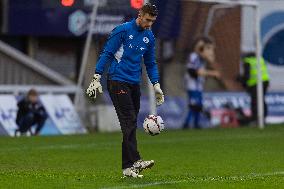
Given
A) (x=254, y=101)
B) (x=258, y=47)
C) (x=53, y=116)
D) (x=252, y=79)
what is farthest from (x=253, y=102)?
(x=53, y=116)

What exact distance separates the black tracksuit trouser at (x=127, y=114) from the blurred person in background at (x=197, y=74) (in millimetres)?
13170

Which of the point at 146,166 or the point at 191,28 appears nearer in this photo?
the point at 146,166

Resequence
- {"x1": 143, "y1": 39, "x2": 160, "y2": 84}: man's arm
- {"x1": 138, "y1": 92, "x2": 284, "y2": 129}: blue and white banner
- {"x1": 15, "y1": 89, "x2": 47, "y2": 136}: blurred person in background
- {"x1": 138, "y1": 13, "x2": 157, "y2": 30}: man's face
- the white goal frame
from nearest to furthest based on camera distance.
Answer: {"x1": 138, "y1": 13, "x2": 157, "y2": 30}: man's face
{"x1": 143, "y1": 39, "x2": 160, "y2": 84}: man's arm
{"x1": 15, "y1": 89, "x2": 47, "y2": 136}: blurred person in background
the white goal frame
{"x1": 138, "y1": 92, "x2": 284, "y2": 129}: blue and white banner

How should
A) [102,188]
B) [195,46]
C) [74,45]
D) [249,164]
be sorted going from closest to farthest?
[102,188] < [249,164] < [195,46] < [74,45]

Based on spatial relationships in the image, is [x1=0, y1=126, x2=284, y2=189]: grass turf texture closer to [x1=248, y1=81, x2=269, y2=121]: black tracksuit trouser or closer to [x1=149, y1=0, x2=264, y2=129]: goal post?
[x1=149, y1=0, x2=264, y2=129]: goal post

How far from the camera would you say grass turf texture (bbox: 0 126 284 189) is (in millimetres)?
12180

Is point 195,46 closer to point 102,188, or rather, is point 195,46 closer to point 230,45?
point 230,45

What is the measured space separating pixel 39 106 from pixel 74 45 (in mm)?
5695

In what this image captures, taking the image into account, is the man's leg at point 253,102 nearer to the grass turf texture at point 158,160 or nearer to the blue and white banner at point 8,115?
the grass turf texture at point 158,160

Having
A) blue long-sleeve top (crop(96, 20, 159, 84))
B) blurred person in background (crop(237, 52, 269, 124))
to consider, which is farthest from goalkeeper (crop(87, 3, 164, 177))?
blurred person in background (crop(237, 52, 269, 124))

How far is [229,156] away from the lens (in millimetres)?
16812

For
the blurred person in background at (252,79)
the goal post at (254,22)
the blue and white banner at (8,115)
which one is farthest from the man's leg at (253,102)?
the blue and white banner at (8,115)

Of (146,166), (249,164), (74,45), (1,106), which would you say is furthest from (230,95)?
(146,166)

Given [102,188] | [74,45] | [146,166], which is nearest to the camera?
[102,188]
